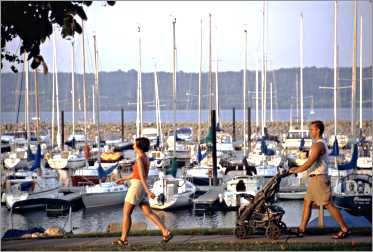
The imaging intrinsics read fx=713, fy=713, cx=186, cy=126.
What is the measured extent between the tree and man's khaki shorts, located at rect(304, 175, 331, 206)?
4.58 meters

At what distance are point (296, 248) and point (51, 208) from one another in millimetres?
22285

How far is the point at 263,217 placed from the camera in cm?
1267

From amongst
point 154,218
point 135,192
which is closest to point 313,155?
point 154,218

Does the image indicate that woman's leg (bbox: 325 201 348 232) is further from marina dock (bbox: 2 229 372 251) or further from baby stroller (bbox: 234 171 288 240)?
baby stroller (bbox: 234 171 288 240)

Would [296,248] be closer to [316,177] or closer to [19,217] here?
[316,177]

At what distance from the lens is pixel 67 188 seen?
36.8 meters

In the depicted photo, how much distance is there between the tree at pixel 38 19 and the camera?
10914 mm

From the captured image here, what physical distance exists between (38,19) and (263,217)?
517 cm

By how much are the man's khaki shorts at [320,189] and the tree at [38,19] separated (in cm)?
458

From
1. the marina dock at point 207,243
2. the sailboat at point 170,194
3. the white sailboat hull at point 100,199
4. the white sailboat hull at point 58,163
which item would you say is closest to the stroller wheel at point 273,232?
the marina dock at point 207,243

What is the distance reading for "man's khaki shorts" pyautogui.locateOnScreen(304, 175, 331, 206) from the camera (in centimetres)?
1223

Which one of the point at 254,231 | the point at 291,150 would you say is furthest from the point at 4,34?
the point at 291,150

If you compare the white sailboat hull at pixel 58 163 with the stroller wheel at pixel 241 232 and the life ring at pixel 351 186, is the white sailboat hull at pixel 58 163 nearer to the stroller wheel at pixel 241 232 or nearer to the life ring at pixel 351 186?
the life ring at pixel 351 186

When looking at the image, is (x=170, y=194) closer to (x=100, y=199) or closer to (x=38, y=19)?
(x=100, y=199)
